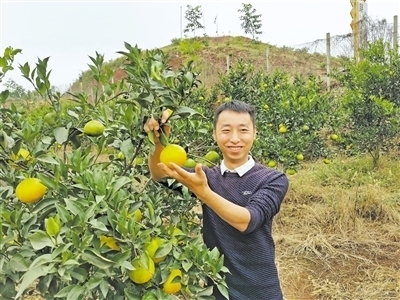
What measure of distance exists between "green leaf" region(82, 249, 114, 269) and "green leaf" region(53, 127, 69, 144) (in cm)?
41

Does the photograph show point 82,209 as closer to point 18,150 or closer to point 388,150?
point 18,150

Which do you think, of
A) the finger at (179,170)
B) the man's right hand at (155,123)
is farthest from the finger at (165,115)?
the finger at (179,170)

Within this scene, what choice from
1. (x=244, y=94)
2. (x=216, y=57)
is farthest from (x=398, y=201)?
(x=216, y=57)

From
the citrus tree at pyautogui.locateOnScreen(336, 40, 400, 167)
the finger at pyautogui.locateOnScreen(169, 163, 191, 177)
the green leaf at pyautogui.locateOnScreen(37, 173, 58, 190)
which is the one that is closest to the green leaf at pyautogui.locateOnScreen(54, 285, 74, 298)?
the green leaf at pyautogui.locateOnScreen(37, 173, 58, 190)

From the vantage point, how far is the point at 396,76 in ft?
16.9

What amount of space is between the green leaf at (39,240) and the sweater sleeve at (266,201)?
51cm

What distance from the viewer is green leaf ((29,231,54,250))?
85 centimetres

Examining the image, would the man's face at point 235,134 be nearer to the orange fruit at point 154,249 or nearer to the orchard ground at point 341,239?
the orange fruit at point 154,249

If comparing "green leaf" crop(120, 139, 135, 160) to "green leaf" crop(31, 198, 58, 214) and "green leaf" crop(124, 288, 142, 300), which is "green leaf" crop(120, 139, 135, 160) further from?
"green leaf" crop(124, 288, 142, 300)

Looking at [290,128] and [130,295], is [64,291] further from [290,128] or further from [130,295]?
[290,128]

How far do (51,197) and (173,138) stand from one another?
57cm

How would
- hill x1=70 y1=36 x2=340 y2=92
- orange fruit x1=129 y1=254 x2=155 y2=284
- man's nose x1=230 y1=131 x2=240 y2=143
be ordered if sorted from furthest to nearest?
hill x1=70 y1=36 x2=340 y2=92 < man's nose x1=230 y1=131 x2=240 y2=143 < orange fruit x1=129 y1=254 x2=155 y2=284

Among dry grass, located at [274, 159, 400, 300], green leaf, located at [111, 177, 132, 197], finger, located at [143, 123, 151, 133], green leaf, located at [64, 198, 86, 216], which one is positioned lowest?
dry grass, located at [274, 159, 400, 300]

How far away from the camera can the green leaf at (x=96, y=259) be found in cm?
85
